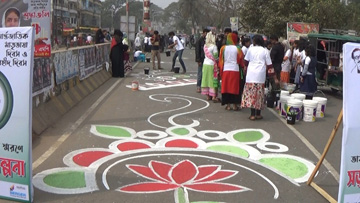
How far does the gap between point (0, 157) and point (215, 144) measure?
354 cm

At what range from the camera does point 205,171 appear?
536cm

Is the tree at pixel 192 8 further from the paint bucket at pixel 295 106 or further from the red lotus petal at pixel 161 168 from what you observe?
the red lotus petal at pixel 161 168

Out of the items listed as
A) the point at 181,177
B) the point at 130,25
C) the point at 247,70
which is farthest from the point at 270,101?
the point at 130,25

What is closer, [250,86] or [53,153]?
[53,153]

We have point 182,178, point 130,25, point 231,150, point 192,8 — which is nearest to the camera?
point 182,178

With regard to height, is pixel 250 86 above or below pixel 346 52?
below

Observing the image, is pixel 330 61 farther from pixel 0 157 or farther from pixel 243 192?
pixel 0 157

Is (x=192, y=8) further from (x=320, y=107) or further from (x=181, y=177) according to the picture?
(x=181, y=177)

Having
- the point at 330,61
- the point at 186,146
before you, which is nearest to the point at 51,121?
the point at 186,146

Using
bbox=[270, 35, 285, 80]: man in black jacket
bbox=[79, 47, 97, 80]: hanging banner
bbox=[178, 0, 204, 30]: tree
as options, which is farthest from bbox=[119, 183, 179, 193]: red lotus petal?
bbox=[178, 0, 204, 30]: tree

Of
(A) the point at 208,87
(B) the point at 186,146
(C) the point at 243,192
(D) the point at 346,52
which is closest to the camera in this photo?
(D) the point at 346,52

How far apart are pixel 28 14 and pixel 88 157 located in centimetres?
383

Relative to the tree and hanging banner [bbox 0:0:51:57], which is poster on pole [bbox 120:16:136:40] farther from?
the tree

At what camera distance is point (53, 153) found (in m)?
5.98
